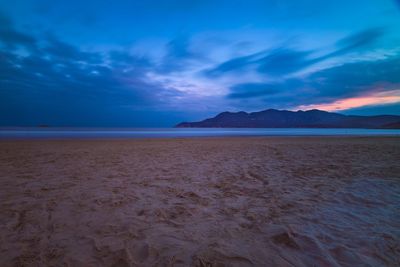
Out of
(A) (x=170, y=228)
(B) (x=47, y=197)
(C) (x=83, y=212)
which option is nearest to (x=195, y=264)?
(A) (x=170, y=228)

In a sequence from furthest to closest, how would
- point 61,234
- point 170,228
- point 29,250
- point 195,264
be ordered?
point 170,228 < point 61,234 < point 29,250 < point 195,264

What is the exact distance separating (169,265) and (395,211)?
3.90 meters

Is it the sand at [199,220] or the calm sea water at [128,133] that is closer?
the sand at [199,220]

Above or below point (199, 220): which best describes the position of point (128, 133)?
above

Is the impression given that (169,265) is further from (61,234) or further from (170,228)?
(61,234)

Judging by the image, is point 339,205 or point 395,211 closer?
point 395,211

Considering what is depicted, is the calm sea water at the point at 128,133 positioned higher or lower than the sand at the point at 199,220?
higher

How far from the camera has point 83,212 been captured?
342cm

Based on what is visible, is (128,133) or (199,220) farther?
(128,133)

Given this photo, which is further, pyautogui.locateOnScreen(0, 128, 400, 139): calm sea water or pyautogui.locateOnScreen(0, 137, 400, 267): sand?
pyautogui.locateOnScreen(0, 128, 400, 139): calm sea water

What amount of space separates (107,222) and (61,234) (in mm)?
584

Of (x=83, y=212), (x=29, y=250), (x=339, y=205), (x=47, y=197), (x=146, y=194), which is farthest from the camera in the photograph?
(x=146, y=194)

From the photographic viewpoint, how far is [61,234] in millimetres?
2723

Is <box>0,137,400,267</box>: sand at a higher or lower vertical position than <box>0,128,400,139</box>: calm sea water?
lower
